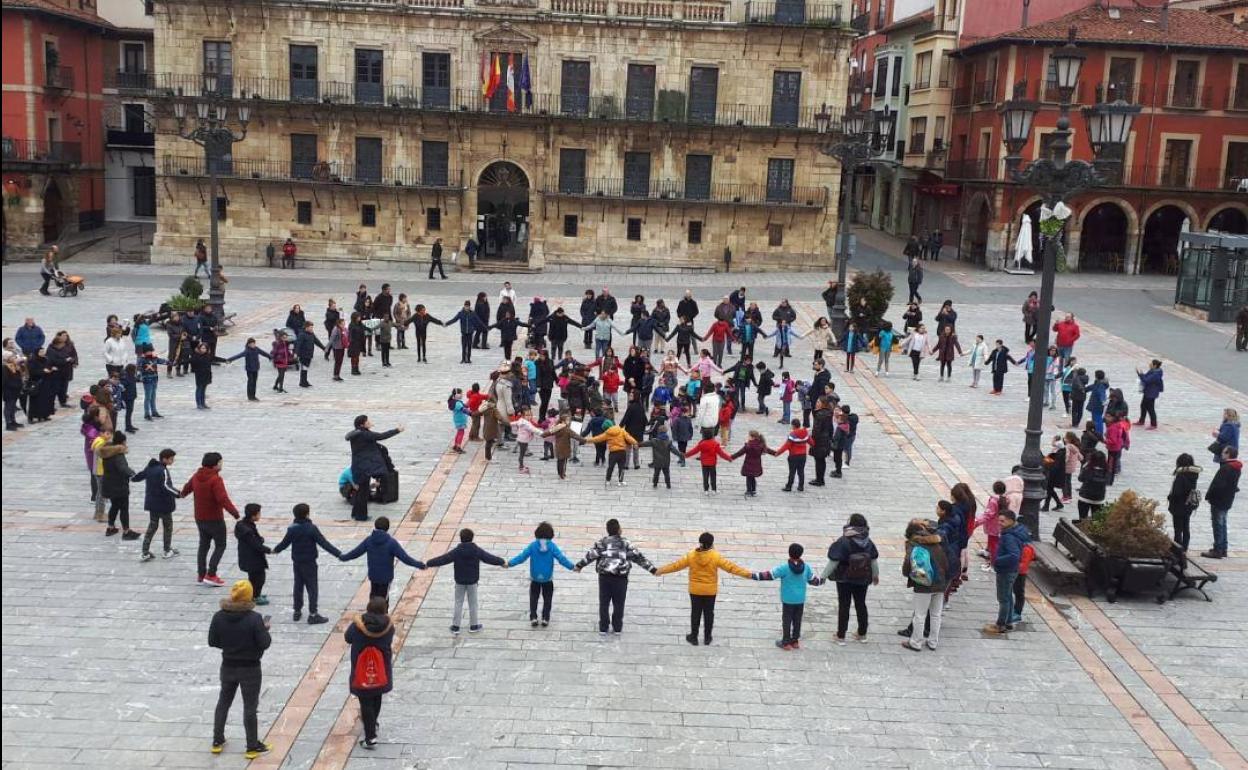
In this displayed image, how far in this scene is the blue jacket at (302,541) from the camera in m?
11.6

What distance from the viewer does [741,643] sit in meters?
11.8

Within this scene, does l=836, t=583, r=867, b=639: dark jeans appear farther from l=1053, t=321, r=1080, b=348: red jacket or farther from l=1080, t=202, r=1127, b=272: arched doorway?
l=1080, t=202, r=1127, b=272: arched doorway

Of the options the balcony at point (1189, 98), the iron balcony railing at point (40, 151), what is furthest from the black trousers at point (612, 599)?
the balcony at point (1189, 98)

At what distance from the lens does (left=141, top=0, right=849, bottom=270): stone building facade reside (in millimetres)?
42844

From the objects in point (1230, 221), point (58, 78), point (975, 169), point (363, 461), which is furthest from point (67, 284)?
point (1230, 221)

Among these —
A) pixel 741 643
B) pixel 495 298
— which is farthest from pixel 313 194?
pixel 741 643

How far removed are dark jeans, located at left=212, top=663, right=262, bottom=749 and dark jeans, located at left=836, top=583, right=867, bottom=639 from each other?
5845 mm

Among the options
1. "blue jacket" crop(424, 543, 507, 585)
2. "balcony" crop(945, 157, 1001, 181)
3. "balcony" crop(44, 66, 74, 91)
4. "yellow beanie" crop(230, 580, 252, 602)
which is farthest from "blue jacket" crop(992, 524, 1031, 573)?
"balcony" crop(44, 66, 74, 91)

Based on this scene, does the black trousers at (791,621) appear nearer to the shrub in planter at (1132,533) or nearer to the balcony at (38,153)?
the shrub in planter at (1132,533)

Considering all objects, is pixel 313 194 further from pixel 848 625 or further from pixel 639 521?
pixel 848 625

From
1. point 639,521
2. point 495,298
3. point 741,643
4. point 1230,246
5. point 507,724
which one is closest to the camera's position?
point 507,724

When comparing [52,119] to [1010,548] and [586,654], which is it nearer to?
[586,654]

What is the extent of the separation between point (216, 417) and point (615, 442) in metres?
8.18

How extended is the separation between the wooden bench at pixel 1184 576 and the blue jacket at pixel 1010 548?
2517mm
